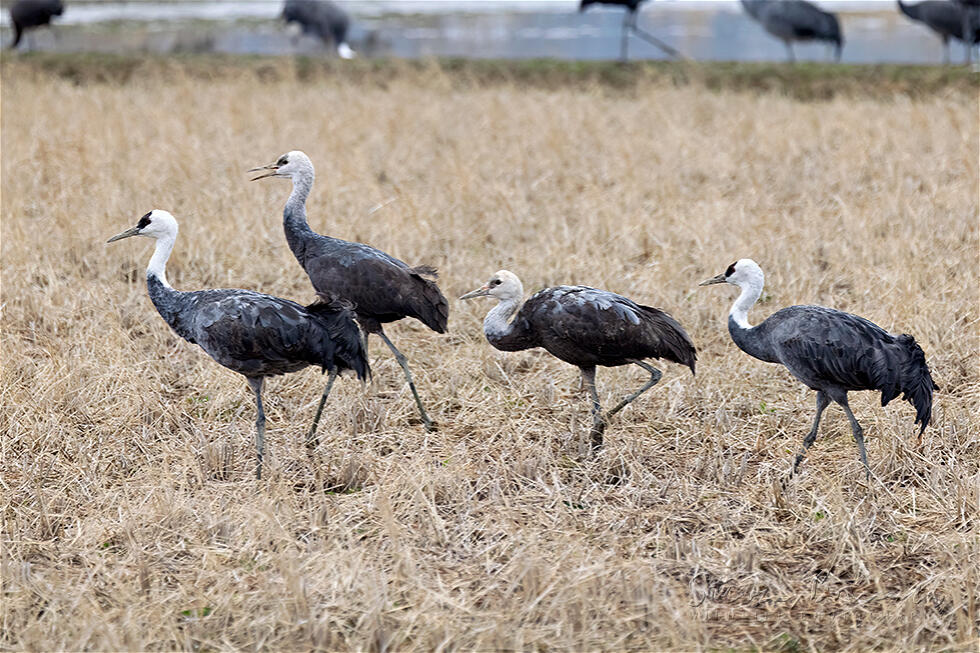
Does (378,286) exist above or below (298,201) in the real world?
below

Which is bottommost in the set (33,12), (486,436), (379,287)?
(486,436)

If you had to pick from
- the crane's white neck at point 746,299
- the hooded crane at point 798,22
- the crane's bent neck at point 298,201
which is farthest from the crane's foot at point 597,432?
the hooded crane at point 798,22

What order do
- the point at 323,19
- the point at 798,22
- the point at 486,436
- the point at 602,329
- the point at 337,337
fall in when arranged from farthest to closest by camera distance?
the point at 323,19 < the point at 798,22 < the point at 486,436 < the point at 602,329 < the point at 337,337

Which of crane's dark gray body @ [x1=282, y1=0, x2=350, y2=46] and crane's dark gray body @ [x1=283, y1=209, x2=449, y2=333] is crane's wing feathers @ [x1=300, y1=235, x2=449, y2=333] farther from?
crane's dark gray body @ [x1=282, y1=0, x2=350, y2=46]

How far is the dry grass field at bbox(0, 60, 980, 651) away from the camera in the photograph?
3.96 meters

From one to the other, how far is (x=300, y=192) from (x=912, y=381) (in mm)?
3527


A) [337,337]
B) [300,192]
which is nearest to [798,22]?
[300,192]

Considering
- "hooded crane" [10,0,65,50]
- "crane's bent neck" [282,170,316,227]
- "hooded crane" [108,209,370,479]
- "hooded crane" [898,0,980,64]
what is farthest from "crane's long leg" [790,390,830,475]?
"hooded crane" [10,0,65,50]

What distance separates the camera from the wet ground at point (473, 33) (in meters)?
20.5

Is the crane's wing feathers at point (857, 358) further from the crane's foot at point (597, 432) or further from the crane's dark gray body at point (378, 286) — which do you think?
the crane's dark gray body at point (378, 286)

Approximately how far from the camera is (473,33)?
2370cm

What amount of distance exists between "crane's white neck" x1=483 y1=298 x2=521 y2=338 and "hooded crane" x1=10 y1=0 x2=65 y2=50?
15445 mm

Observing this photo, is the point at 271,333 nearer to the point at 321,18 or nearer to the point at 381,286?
the point at 381,286

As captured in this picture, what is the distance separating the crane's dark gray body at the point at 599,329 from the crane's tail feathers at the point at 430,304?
21.3 inches
